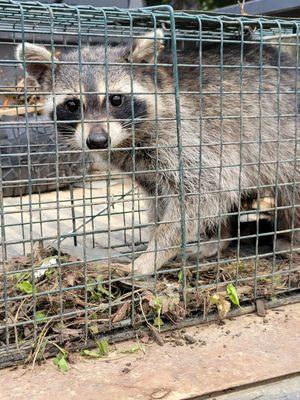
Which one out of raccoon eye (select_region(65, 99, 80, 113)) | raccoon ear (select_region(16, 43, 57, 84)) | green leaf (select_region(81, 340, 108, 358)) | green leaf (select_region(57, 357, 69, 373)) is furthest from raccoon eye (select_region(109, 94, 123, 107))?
green leaf (select_region(57, 357, 69, 373))

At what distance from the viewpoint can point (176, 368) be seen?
7.36 feet

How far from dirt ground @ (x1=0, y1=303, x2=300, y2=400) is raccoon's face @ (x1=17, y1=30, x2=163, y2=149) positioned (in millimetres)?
1076

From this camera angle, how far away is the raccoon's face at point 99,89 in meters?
2.77

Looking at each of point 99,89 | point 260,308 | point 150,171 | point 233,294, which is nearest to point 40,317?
point 150,171

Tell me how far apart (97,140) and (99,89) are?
404 millimetres

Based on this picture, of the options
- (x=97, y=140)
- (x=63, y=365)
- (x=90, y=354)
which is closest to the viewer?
(x=63, y=365)

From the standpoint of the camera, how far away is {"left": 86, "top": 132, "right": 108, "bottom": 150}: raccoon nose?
2.64 metres

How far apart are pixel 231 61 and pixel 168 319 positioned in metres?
1.92

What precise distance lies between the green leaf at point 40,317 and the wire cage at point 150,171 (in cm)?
1

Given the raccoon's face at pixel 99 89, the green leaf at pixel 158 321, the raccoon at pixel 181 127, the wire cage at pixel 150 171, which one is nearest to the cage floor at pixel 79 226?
the wire cage at pixel 150 171

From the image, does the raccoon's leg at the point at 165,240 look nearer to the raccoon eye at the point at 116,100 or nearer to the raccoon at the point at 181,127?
the raccoon at the point at 181,127

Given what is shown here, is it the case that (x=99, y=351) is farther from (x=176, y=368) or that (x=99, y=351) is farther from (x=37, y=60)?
(x=37, y=60)

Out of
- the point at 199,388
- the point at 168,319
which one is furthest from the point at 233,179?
the point at 199,388

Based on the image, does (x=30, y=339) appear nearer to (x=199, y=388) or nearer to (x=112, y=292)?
(x=112, y=292)
